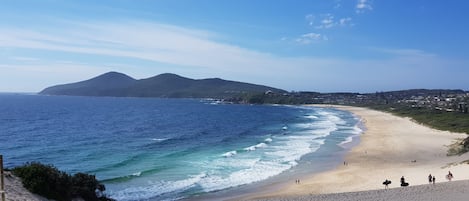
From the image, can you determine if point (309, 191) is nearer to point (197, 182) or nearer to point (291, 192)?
point (291, 192)

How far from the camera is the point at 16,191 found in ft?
59.2

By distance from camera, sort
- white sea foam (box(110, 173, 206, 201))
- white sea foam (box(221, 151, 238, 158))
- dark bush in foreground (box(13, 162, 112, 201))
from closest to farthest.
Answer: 1. dark bush in foreground (box(13, 162, 112, 201))
2. white sea foam (box(110, 173, 206, 201))
3. white sea foam (box(221, 151, 238, 158))

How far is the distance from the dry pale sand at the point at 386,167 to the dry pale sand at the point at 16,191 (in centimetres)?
1261

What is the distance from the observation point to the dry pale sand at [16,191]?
1725cm

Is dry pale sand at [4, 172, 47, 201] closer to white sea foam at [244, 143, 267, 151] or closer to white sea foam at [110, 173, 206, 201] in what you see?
white sea foam at [110, 173, 206, 201]

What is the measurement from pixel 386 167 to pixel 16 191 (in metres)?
31.0

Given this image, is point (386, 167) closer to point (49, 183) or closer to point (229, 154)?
point (229, 154)

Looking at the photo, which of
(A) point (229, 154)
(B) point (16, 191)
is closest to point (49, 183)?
(B) point (16, 191)

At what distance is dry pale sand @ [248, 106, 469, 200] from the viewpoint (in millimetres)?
31359

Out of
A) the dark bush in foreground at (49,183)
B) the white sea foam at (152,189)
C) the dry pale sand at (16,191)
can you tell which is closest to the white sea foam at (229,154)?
the white sea foam at (152,189)

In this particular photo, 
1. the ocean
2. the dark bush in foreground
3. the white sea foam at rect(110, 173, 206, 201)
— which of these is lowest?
the white sea foam at rect(110, 173, 206, 201)

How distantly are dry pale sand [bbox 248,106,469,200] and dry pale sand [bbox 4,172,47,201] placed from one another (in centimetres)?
1261

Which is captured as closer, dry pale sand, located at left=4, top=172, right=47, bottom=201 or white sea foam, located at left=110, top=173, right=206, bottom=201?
dry pale sand, located at left=4, top=172, right=47, bottom=201

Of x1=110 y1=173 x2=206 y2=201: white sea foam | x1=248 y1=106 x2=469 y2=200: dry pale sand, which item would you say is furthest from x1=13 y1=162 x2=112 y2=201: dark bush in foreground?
x1=248 y1=106 x2=469 y2=200: dry pale sand
